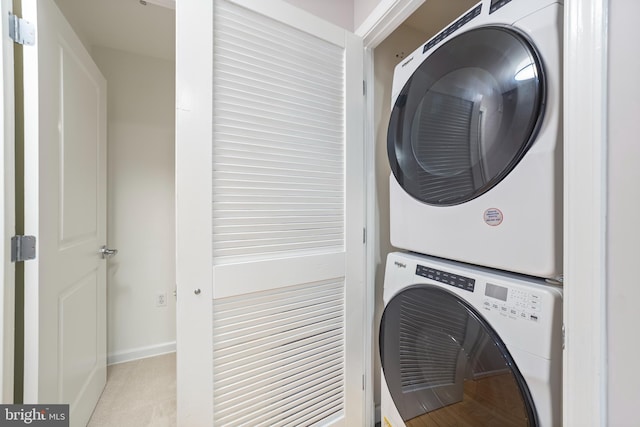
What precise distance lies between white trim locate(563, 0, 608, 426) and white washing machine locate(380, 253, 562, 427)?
0.20 feet

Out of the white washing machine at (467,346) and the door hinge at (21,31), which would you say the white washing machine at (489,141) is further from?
the door hinge at (21,31)

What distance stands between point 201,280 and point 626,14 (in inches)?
49.6

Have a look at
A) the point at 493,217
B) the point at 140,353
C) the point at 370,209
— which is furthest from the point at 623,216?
the point at 140,353

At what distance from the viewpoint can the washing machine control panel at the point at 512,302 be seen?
59 cm

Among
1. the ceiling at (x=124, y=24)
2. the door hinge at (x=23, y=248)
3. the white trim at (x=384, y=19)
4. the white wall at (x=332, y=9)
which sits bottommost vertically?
the door hinge at (x=23, y=248)

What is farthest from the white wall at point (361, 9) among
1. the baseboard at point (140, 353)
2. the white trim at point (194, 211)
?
the baseboard at point (140, 353)

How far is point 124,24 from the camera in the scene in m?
1.62

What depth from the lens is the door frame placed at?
1.54 feet

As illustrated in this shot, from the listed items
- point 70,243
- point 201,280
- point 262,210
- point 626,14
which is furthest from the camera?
point 70,243

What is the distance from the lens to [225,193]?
0.96 meters

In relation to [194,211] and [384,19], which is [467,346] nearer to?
[194,211]

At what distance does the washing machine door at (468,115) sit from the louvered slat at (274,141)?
363 millimetres

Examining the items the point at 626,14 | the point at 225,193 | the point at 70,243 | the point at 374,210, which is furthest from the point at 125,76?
the point at 626,14

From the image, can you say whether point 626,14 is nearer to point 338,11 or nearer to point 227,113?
point 227,113
